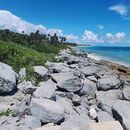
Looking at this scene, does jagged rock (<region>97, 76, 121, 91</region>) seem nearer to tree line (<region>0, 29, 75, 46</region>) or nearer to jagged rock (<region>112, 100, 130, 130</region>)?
jagged rock (<region>112, 100, 130, 130</region>)

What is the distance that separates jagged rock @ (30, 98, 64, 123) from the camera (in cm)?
744

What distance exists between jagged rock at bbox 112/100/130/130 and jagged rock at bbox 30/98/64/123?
170 cm

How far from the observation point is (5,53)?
1371 cm

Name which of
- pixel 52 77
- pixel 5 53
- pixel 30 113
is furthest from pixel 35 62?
pixel 30 113

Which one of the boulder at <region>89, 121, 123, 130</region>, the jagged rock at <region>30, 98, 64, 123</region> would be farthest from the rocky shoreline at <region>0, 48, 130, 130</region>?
the boulder at <region>89, 121, 123, 130</region>

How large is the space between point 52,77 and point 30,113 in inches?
188

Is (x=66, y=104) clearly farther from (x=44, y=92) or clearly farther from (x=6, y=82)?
(x=6, y=82)

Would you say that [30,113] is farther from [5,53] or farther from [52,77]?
[5,53]

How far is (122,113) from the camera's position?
8.05 metres

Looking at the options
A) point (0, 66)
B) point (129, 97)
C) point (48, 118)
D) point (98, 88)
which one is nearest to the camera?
point (48, 118)

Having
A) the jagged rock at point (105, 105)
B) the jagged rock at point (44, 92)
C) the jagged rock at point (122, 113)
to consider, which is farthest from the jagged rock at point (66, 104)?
the jagged rock at point (122, 113)

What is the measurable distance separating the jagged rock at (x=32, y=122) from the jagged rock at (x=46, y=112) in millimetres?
200

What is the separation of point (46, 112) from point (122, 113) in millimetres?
2278

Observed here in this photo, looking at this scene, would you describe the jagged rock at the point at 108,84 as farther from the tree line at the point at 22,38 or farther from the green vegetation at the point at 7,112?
the tree line at the point at 22,38
